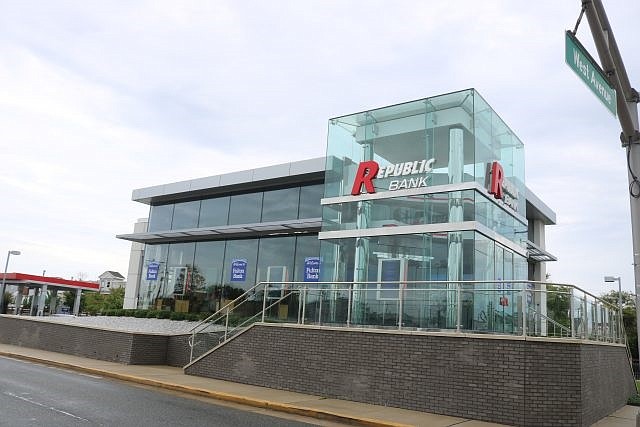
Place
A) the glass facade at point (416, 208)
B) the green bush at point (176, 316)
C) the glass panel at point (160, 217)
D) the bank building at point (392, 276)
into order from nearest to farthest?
the bank building at point (392, 276), the glass facade at point (416, 208), the green bush at point (176, 316), the glass panel at point (160, 217)

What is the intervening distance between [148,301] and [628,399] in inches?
907

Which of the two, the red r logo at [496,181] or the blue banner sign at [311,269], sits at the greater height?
the red r logo at [496,181]

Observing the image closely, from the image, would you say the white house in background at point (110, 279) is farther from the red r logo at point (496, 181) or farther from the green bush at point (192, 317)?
the red r logo at point (496, 181)

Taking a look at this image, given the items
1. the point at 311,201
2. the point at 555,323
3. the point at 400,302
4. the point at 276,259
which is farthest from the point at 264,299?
the point at 276,259

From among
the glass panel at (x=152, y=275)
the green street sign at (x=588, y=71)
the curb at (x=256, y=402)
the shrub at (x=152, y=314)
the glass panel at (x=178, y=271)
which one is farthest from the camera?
the glass panel at (x=152, y=275)

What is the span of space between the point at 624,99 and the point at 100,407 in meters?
10.6

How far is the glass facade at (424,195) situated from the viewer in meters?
17.1

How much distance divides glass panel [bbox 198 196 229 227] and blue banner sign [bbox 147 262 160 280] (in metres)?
3.60

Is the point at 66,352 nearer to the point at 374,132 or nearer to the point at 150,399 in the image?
the point at 150,399

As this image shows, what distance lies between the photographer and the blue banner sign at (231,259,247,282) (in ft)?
86.7

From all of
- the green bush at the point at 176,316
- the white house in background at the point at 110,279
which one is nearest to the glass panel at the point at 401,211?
the green bush at the point at 176,316

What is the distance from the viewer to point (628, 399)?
15461 mm

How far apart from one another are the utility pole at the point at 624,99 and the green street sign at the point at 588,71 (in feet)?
0.90

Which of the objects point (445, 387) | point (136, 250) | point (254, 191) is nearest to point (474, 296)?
point (445, 387)
